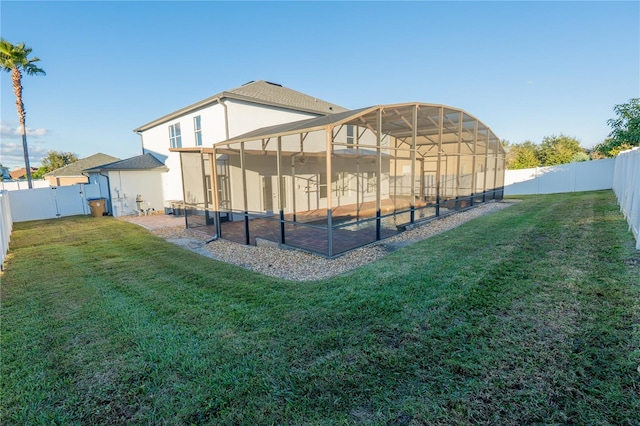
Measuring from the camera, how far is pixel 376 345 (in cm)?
287

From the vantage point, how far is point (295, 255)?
7062 millimetres

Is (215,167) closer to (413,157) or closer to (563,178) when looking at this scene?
(413,157)

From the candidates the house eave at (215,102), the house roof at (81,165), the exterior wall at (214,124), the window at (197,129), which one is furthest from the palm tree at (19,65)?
the window at (197,129)

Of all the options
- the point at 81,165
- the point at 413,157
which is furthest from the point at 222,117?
the point at 81,165

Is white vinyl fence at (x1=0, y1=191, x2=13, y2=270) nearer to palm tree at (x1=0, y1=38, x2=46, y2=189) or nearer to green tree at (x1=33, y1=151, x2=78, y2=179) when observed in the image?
palm tree at (x1=0, y1=38, x2=46, y2=189)

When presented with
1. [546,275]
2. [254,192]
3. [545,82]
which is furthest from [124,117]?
[545,82]

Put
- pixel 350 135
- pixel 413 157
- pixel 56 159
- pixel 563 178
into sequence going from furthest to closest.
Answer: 1. pixel 56 159
2. pixel 563 178
3. pixel 350 135
4. pixel 413 157

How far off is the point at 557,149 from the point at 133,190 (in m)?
38.8

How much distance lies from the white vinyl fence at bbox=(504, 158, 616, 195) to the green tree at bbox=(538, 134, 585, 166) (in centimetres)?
1222

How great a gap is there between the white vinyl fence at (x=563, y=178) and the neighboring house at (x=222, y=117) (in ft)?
45.7

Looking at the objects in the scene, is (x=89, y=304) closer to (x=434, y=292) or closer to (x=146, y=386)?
(x=146, y=386)

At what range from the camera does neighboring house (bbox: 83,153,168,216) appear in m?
15.0

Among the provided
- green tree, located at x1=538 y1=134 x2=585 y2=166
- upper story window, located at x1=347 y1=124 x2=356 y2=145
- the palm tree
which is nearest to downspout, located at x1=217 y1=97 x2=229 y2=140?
upper story window, located at x1=347 y1=124 x2=356 y2=145

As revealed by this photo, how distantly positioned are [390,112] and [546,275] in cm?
591
